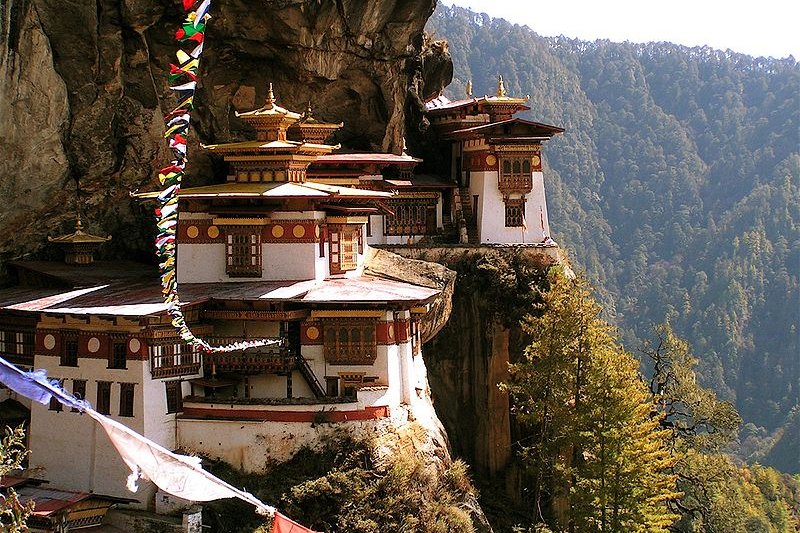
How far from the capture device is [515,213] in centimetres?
4828

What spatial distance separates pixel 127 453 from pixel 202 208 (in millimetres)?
20076

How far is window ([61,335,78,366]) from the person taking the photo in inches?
1191

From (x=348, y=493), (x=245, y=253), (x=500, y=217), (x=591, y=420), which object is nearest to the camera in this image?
(x=348, y=493)

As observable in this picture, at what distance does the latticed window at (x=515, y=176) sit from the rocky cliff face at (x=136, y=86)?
447cm

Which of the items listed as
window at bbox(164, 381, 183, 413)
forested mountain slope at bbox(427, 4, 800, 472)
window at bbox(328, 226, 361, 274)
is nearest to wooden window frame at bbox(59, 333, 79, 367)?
window at bbox(164, 381, 183, 413)

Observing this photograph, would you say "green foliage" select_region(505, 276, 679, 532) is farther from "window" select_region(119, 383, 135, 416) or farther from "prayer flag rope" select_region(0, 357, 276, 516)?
"prayer flag rope" select_region(0, 357, 276, 516)

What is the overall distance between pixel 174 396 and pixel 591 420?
11.6 m

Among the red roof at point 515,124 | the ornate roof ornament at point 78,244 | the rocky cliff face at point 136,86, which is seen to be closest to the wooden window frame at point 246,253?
the ornate roof ornament at point 78,244

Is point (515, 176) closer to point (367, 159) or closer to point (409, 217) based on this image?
point (409, 217)

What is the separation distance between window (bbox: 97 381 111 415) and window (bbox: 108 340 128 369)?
0.48 m

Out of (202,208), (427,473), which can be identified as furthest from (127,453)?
(202,208)

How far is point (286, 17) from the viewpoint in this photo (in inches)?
1597

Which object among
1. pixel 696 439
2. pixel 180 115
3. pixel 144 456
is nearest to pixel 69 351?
pixel 180 115

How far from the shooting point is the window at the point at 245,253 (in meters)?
33.8
